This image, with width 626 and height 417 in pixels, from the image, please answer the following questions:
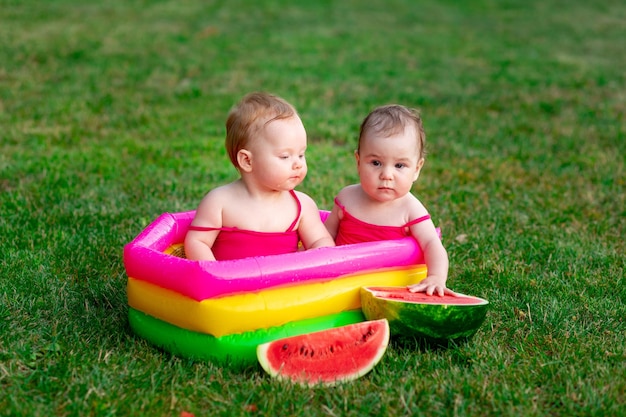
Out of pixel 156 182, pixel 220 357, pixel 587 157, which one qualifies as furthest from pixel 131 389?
pixel 587 157

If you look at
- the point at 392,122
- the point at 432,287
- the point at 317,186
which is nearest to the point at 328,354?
the point at 432,287

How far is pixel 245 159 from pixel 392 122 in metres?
0.78

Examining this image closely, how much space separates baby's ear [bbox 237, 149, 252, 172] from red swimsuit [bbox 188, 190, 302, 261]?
32 cm

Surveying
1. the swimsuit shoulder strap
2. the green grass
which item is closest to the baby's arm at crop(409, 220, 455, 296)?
the green grass

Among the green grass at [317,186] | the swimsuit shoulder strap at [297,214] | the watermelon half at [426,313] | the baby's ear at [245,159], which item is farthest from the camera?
the swimsuit shoulder strap at [297,214]

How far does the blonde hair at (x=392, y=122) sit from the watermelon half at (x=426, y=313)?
31.9 inches

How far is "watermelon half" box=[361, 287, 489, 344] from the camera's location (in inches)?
132

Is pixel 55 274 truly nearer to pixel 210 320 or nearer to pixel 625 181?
pixel 210 320

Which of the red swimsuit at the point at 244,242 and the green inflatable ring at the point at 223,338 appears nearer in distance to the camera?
the green inflatable ring at the point at 223,338

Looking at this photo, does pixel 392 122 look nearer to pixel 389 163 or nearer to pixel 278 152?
pixel 389 163

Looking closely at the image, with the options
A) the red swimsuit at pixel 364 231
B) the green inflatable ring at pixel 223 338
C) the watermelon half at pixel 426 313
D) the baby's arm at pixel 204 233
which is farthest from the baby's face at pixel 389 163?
the baby's arm at pixel 204 233

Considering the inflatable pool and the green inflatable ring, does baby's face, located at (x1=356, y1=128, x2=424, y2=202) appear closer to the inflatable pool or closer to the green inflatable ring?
the inflatable pool

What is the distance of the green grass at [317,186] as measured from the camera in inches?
123

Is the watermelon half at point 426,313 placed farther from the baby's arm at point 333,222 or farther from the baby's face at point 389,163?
the baby's arm at point 333,222
